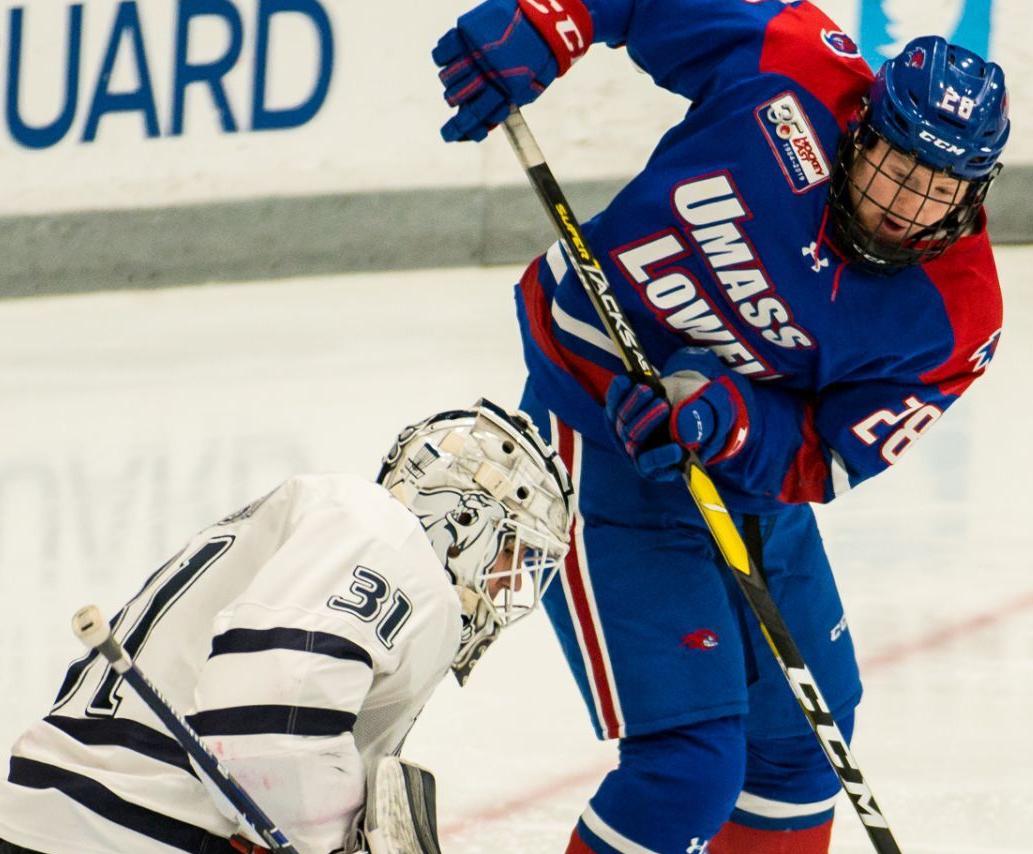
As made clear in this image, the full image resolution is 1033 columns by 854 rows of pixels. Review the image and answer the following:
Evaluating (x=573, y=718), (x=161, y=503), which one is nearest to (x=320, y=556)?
(x=573, y=718)

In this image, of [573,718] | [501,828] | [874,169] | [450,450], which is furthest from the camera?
[573,718]

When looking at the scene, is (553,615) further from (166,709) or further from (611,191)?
(611,191)

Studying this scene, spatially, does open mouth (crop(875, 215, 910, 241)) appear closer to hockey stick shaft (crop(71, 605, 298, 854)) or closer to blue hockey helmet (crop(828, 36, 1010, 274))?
blue hockey helmet (crop(828, 36, 1010, 274))

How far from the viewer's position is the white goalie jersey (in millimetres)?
1562

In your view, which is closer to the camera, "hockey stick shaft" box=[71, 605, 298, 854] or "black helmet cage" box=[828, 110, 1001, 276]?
"hockey stick shaft" box=[71, 605, 298, 854]

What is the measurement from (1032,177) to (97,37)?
275 centimetres

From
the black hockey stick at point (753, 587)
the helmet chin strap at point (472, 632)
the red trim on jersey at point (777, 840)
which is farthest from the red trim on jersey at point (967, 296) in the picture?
the helmet chin strap at point (472, 632)

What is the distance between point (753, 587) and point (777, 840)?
17.0 inches

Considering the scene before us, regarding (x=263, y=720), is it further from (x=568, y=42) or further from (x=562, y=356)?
(x=568, y=42)

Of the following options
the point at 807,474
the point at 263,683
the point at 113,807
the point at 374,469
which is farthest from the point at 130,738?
the point at 374,469

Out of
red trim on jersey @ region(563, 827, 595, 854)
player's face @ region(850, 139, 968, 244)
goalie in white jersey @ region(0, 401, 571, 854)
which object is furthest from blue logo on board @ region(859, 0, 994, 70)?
goalie in white jersey @ region(0, 401, 571, 854)

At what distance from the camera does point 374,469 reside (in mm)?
4008

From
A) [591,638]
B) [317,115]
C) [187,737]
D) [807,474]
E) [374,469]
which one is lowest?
[374,469]

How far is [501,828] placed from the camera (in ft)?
9.03
